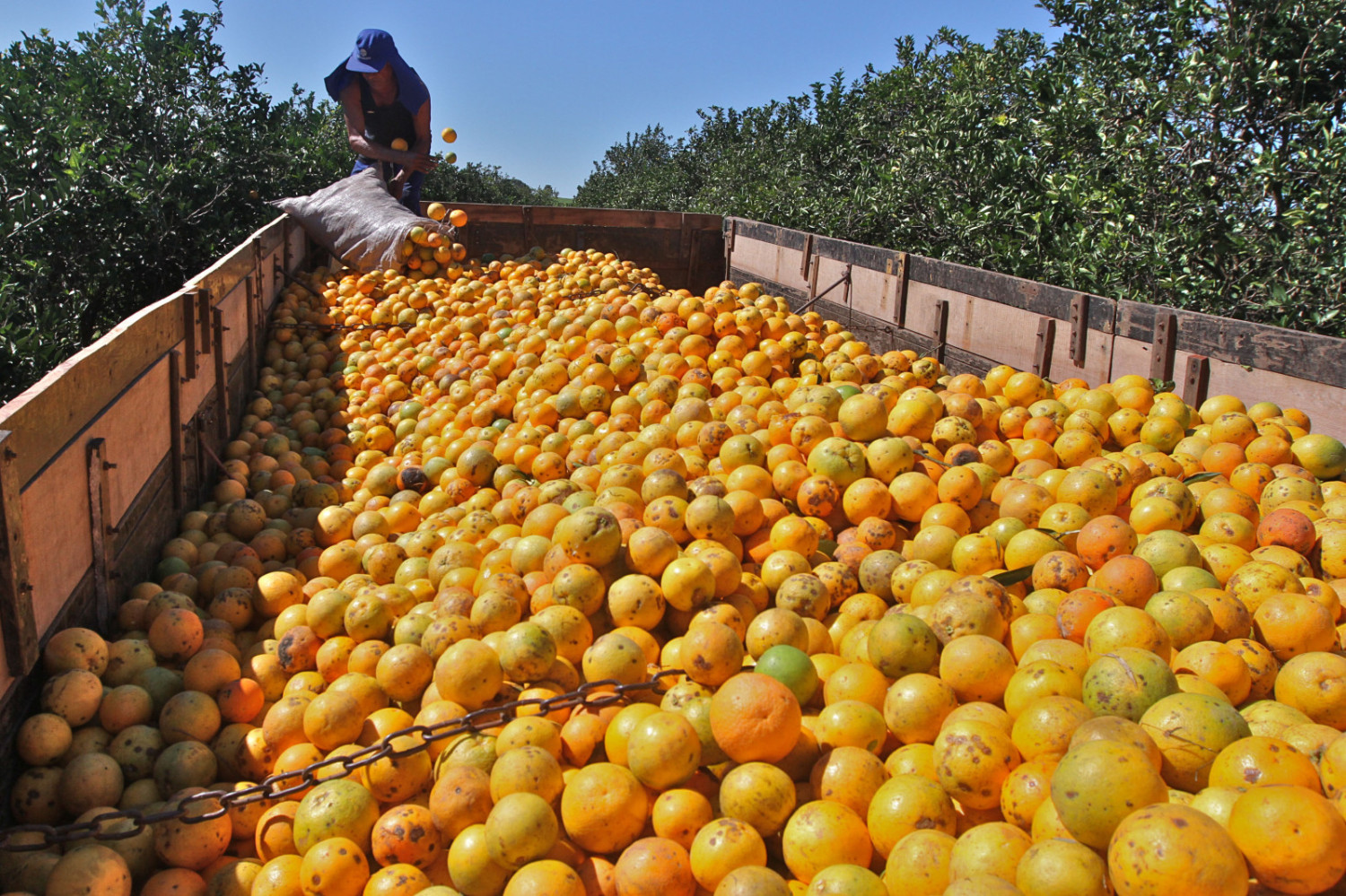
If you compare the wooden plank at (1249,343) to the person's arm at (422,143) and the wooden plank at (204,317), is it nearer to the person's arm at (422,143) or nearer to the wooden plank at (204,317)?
the wooden plank at (204,317)

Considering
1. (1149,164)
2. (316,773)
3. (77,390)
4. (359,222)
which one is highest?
(1149,164)

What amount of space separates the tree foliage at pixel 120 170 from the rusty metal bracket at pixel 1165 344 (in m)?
8.26

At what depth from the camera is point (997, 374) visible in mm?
5559

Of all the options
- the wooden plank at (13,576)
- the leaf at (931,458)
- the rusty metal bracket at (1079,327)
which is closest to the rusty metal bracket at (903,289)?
the rusty metal bracket at (1079,327)

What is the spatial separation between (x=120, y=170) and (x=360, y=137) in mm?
3110

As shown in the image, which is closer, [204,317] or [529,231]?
[204,317]

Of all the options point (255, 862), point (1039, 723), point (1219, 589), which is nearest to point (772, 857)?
point (1039, 723)

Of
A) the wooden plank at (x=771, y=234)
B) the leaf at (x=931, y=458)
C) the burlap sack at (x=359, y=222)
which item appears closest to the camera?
the leaf at (x=931, y=458)

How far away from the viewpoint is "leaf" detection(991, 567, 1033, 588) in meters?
3.49

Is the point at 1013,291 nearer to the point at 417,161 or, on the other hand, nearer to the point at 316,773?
the point at 316,773

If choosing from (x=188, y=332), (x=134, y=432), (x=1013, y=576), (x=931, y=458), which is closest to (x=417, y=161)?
(x=188, y=332)

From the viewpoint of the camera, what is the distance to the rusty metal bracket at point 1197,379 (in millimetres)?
5145

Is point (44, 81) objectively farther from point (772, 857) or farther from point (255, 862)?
point (772, 857)

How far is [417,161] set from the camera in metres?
11.4
